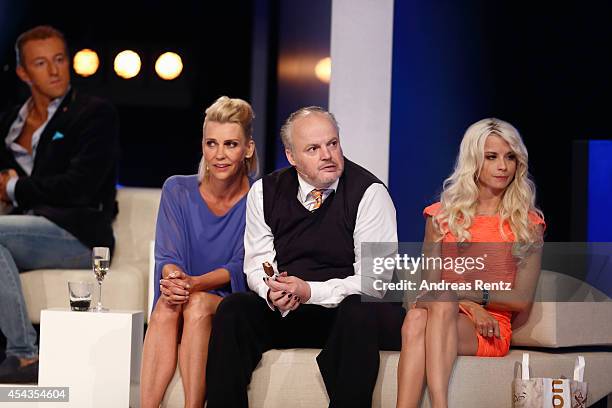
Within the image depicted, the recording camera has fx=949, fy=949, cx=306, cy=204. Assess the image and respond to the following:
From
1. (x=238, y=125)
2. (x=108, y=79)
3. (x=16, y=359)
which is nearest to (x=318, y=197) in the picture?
(x=238, y=125)

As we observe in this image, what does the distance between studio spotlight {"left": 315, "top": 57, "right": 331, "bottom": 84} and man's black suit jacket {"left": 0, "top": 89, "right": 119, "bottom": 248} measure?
4.16 feet

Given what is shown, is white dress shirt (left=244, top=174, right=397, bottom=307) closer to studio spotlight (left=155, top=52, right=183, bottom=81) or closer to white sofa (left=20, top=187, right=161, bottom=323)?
white sofa (left=20, top=187, right=161, bottom=323)

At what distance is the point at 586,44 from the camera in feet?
17.1

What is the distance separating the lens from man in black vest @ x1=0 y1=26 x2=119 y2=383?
456cm

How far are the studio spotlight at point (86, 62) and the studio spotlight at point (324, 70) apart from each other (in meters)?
1.51

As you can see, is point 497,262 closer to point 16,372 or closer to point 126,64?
point 16,372

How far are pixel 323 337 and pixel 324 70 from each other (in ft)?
7.64

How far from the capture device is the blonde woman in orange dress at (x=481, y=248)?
3479 mm

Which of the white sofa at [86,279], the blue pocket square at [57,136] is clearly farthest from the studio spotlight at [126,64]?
the white sofa at [86,279]

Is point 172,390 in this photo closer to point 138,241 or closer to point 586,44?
point 138,241

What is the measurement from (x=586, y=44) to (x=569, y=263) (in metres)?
1.52

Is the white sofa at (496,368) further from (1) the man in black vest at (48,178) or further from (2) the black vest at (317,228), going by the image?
(1) the man in black vest at (48,178)

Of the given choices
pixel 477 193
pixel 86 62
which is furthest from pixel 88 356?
pixel 86 62

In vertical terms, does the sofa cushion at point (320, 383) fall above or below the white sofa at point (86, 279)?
below
